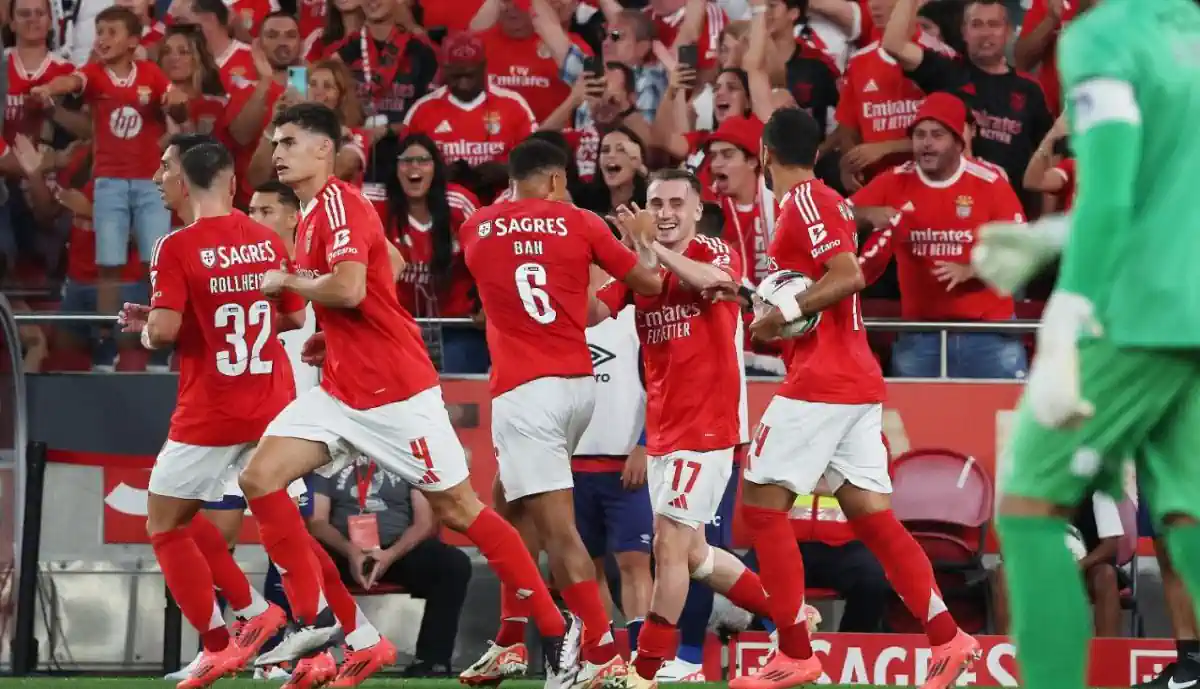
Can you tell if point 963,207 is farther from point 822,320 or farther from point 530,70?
point 530,70

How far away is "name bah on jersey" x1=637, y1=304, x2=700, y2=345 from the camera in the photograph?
7.89 metres

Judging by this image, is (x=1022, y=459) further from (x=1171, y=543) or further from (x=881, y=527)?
(x=881, y=527)

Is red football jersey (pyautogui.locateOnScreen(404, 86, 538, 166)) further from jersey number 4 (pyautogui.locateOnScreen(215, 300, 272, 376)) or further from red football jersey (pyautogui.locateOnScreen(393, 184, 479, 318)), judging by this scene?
jersey number 4 (pyautogui.locateOnScreen(215, 300, 272, 376))

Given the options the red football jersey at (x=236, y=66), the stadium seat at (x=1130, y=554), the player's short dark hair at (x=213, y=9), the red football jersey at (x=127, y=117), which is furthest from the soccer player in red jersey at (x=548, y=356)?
the player's short dark hair at (x=213, y=9)

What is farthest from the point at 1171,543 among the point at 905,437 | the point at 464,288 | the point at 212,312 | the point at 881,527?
the point at 464,288

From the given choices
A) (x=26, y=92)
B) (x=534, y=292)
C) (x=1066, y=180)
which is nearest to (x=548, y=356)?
(x=534, y=292)

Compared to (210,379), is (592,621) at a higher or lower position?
lower

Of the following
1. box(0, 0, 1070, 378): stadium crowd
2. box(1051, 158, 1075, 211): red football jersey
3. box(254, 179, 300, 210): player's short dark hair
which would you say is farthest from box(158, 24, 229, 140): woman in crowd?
box(1051, 158, 1075, 211): red football jersey

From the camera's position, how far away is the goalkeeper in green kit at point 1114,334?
12.7ft

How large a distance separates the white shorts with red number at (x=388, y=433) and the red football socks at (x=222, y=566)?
1.07 metres

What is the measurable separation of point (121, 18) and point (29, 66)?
0.96m

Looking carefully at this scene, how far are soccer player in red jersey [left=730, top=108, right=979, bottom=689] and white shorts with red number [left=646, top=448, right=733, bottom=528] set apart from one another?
156 mm

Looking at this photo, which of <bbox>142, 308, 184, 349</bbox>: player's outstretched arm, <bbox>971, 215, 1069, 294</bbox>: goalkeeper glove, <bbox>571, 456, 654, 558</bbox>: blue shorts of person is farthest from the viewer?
<bbox>571, 456, 654, 558</bbox>: blue shorts of person

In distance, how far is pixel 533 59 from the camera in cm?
1281
